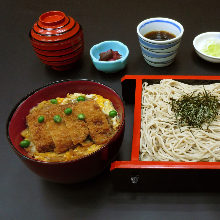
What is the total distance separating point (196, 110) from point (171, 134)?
190 millimetres

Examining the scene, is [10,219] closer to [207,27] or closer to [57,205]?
[57,205]

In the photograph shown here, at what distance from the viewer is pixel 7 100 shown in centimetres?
196

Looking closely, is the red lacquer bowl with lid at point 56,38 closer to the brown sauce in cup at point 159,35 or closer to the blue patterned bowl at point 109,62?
the blue patterned bowl at point 109,62

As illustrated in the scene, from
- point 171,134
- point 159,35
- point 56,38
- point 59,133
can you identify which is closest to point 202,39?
point 159,35

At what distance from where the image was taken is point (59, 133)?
1.30 meters

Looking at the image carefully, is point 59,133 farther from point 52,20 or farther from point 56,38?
point 52,20

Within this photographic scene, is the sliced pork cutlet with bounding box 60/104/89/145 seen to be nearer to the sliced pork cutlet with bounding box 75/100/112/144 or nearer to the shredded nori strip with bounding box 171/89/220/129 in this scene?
the sliced pork cutlet with bounding box 75/100/112/144

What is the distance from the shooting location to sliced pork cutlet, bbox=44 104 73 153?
1283 millimetres

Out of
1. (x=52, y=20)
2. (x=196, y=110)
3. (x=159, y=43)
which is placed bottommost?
(x=196, y=110)

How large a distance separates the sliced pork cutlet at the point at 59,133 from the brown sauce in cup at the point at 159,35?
1069mm

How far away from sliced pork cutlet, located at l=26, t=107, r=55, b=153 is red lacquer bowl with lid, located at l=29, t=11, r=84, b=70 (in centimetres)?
67

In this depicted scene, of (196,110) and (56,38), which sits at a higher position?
(56,38)

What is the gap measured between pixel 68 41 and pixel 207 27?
1.32m

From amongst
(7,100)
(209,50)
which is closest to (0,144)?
(7,100)
